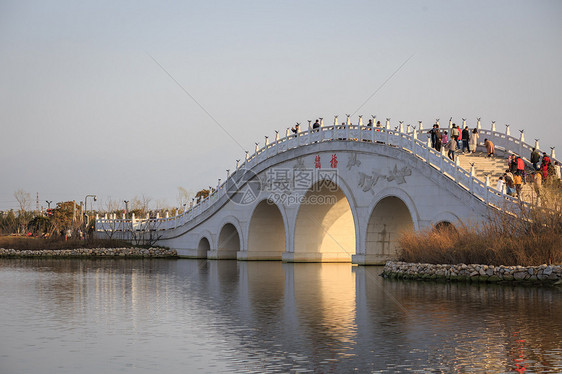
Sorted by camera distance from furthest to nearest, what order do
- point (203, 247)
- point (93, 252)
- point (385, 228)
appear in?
1. point (203, 247)
2. point (93, 252)
3. point (385, 228)

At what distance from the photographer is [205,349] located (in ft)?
35.4

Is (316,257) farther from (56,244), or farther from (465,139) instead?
(56,244)

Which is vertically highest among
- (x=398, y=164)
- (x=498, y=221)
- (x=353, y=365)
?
(x=398, y=164)

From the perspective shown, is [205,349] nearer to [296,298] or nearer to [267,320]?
[267,320]

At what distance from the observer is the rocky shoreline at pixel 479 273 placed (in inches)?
754

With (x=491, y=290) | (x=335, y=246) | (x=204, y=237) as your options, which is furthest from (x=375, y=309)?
(x=204, y=237)

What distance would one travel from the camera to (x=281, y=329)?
12719 millimetres

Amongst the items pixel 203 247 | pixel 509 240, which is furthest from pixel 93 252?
pixel 509 240

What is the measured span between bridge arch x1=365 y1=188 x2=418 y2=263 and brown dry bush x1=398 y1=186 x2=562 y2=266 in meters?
8.28

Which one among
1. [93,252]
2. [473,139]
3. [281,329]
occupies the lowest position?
[281,329]

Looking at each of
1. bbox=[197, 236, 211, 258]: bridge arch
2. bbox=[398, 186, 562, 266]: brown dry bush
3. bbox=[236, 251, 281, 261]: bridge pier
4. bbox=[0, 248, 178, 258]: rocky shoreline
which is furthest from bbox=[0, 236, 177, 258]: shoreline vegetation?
bbox=[398, 186, 562, 266]: brown dry bush

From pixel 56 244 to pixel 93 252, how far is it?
369 centimetres

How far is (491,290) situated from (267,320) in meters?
7.28

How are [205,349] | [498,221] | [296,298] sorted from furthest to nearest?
[498,221] < [296,298] < [205,349]
